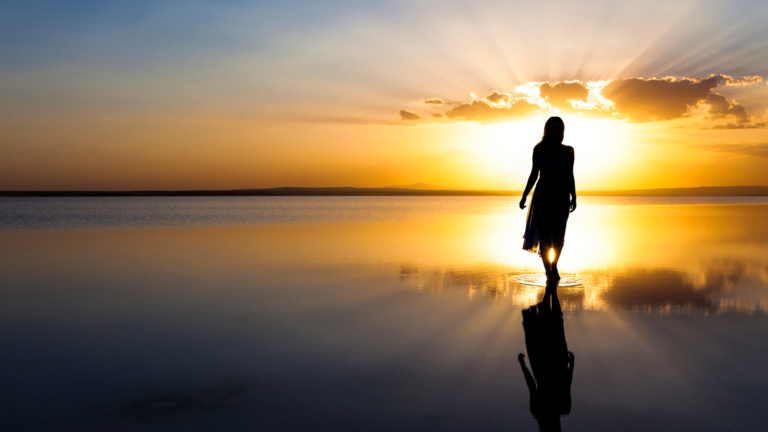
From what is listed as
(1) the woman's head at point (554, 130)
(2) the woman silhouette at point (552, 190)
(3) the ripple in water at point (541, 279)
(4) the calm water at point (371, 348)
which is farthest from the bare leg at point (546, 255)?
(1) the woman's head at point (554, 130)

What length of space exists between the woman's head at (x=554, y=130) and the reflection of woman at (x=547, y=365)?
103 inches

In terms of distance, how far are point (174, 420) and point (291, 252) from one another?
9.43 meters

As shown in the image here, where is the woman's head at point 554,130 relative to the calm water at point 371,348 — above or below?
above

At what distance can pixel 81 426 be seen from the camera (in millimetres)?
3152

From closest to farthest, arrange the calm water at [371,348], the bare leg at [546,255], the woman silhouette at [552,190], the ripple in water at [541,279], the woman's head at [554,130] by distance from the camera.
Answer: the calm water at [371,348], the woman's head at [554,130], the woman silhouette at [552,190], the bare leg at [546,255], the ripple in water at [541,279]

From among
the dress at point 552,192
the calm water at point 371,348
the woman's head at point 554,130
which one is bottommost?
the calm water at point 371,348

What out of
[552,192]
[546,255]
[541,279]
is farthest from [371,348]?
[541,279]

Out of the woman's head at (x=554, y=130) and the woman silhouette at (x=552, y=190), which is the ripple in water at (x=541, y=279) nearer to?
the woman silhouette at (x=552, y=190)

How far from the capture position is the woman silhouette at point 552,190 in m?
7.72

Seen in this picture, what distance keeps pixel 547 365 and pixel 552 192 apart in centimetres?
405

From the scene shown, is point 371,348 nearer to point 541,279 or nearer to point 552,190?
point 552,190

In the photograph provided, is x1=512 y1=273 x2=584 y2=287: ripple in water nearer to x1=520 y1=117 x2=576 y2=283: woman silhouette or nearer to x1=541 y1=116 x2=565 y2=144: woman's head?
x1=520 y1=117 x2=576 y2=283: woman silhouette

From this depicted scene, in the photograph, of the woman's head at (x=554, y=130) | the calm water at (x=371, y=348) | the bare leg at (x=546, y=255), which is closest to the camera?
the calm water at (x=371, y=348)

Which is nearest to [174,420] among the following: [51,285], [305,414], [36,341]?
[305,414]
